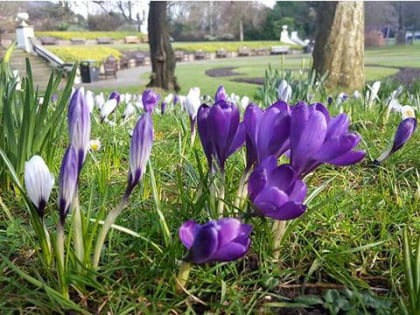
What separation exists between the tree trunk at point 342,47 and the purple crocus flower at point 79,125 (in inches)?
222

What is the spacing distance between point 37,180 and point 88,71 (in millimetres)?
16387

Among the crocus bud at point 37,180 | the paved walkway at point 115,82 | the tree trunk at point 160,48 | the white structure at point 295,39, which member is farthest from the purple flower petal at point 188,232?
the white structure at point 295,39

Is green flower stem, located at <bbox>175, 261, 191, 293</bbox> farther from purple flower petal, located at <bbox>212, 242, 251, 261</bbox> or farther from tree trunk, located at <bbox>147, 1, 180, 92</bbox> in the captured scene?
tree trunk, located at <bbox>147, 1, 180, 92</bbox>

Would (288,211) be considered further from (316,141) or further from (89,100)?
(89,100)

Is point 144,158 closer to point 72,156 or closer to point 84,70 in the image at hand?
point 72,156

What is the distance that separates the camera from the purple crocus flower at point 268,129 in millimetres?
724

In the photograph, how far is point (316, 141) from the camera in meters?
0.69

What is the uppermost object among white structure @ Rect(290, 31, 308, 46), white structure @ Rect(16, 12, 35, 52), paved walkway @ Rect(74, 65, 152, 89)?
white structure @ Rect(290, 31, 308, 46)

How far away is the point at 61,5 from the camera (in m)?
12.8

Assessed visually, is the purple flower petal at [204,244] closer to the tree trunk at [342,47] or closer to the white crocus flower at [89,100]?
the white crocus flower at [89,100]

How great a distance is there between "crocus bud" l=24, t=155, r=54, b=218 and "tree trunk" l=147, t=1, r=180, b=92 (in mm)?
11032

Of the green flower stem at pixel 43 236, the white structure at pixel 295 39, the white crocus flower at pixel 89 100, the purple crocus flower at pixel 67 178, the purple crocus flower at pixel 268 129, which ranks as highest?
the white structure at pixel 295 39

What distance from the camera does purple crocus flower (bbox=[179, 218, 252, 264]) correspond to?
22.7 inches

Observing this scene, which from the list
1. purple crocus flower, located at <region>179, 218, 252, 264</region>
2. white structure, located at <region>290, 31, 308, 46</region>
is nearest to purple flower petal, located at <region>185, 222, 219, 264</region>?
purple crocus flower, located at <region>179, 218, 252, 264</region>
